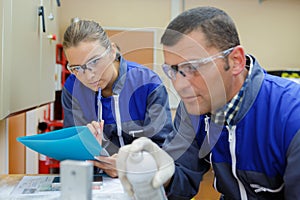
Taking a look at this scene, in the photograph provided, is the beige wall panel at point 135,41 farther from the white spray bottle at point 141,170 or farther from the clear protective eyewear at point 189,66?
the white spray bottle at point 141,170

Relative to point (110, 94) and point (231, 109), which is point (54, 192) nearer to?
point (110, 94)

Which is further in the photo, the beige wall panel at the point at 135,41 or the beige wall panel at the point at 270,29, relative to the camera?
the beige wall panel at the point at 270,29

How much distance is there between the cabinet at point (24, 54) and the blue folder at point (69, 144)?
16cm

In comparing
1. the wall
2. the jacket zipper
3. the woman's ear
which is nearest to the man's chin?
the jacket zipper

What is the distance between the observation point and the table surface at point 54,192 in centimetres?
105

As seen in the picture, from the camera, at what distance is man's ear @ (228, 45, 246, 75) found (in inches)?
33.2

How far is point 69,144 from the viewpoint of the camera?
93cm

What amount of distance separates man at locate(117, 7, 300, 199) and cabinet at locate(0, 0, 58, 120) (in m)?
0.56

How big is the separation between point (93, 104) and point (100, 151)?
0.22 metres

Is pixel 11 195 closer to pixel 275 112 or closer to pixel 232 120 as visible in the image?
pixel 232 120

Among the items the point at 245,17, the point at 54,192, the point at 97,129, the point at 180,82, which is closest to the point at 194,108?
the point at 180,82

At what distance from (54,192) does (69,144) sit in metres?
0.25

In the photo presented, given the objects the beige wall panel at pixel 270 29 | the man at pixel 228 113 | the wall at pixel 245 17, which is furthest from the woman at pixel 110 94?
the beige wall panel at pixel 270 29

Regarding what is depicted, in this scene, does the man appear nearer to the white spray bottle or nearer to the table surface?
the white spray bottle
